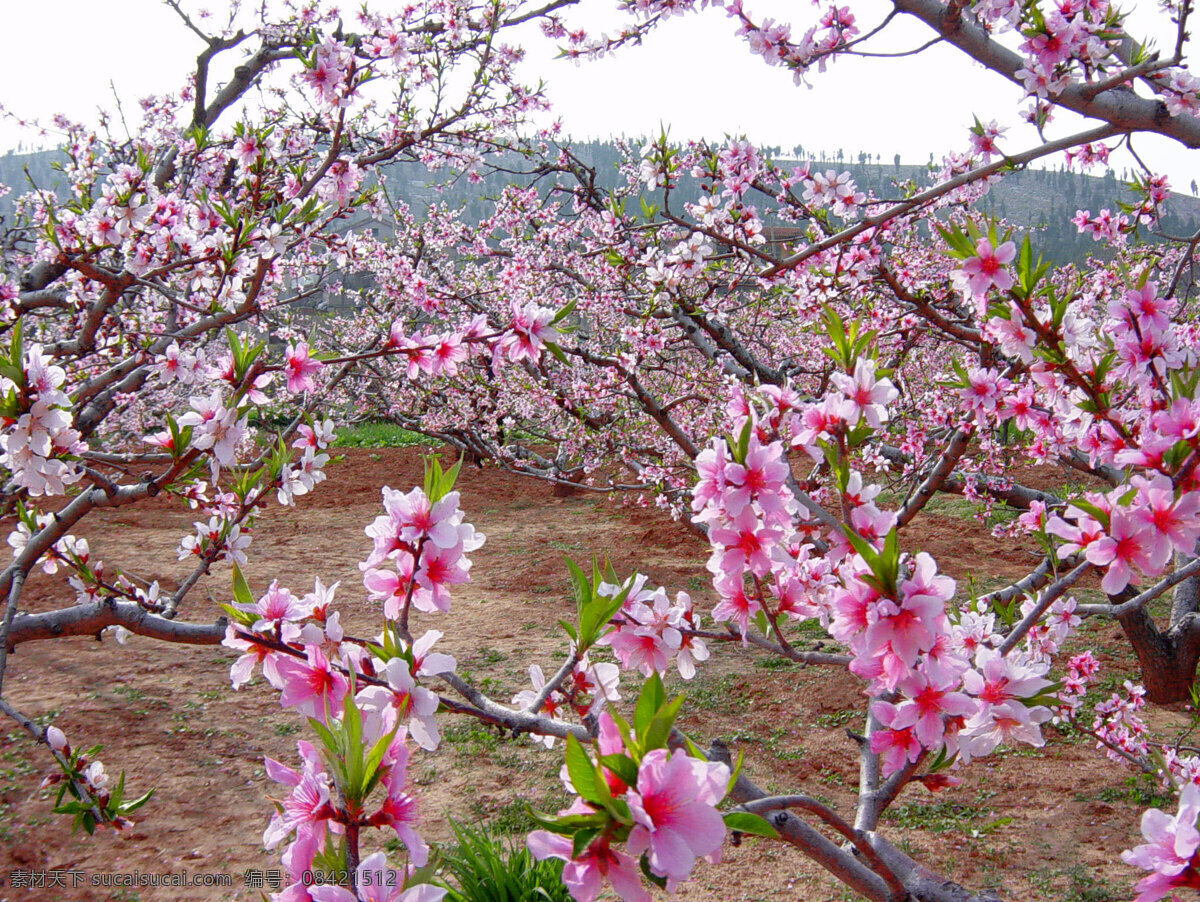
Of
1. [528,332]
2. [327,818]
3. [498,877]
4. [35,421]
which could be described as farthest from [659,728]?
[498,877]

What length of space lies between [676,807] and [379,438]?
1742 cm

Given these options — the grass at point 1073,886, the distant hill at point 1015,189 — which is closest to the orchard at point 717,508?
the grass at point 1073,886

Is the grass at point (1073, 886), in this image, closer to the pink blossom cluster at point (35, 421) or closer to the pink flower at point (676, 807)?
the pink flower at point (676, 807)

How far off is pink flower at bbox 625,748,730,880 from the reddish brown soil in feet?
4.02

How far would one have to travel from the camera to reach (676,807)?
0.69 m

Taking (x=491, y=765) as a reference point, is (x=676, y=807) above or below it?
above

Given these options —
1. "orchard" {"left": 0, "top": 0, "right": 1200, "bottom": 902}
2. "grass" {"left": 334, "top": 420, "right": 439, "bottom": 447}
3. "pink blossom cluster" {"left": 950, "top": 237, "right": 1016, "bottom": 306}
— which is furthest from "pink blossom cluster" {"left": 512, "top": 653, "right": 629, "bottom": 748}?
"grass" {"left": 334, "top": 420, "right": 439, "bottom": 447}

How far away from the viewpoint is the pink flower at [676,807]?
26.0 inches

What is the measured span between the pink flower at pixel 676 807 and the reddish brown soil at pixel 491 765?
1.22 metres

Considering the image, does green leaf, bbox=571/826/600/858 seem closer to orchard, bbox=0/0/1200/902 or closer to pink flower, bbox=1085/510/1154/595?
orchard, bbox=0/0/1200/902

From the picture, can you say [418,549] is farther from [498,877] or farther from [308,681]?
[498,877]

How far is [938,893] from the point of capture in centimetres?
123

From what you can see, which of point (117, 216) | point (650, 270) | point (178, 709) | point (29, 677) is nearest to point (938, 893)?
point (650, 270)

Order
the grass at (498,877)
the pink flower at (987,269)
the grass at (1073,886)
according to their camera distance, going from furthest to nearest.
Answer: the grass at (1073,886), the grass at (498,877), the pink flower at (987,269)
